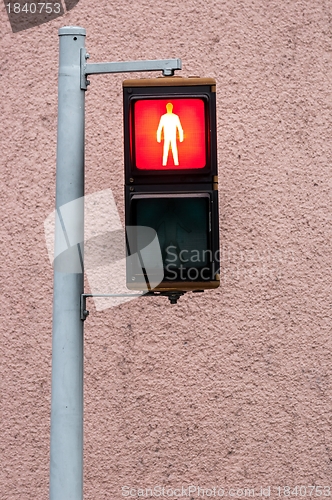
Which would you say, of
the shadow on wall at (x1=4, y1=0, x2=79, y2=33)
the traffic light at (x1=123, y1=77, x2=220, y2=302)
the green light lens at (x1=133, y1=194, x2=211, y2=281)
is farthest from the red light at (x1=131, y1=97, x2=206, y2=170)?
the shadow on wall at (x1=4, y1=0, x2=79, y2=33)

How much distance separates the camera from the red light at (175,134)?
2.53 m

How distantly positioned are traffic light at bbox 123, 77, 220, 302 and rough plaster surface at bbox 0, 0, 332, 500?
2031 mm

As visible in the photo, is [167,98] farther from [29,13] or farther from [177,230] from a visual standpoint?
[29,13]

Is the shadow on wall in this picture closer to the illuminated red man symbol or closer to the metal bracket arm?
the metal bracket arm

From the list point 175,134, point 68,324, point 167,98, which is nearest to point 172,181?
point 175,134

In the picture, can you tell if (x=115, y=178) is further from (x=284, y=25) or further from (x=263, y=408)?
A: (x=263, y=408)

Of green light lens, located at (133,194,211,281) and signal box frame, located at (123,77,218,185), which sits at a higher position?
signal box frame, located at (123,77,218,185)

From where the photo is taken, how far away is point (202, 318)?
4539mm

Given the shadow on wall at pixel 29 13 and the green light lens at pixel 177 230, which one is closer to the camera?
the green light lens at pixel 177 230

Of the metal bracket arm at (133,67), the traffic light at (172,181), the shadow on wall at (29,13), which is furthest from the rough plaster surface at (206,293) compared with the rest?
the traffic light at (172,181)

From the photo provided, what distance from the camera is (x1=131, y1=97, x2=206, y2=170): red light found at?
2531 mm

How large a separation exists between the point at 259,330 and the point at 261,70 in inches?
72.4

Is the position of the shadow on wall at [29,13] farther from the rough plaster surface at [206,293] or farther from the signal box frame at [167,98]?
the signal box frame at [167,98]

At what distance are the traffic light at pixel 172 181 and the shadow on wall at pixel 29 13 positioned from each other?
8.19 ft
